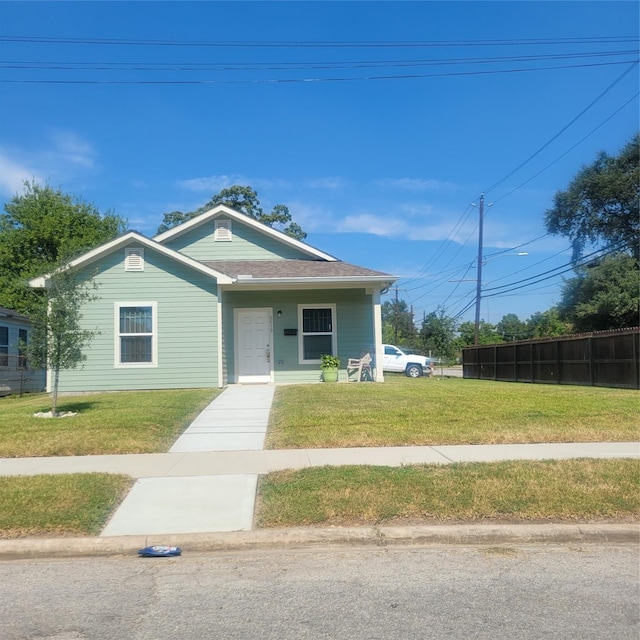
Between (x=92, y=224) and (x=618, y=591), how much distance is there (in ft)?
113

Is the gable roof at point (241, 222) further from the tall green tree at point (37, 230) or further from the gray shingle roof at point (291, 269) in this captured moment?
the tall green tree at point (37, 230)

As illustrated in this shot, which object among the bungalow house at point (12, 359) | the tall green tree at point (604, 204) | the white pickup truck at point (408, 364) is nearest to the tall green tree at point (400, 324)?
the tall green tree at point (604, 204)

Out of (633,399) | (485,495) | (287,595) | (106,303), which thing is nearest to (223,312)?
(106,303)

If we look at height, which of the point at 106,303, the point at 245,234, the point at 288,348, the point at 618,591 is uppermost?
the point at 245,234

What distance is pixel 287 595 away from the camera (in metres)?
4.19

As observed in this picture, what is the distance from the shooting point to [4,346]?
21000 millimetres

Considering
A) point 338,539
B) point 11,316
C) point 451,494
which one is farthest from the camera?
point 11,316

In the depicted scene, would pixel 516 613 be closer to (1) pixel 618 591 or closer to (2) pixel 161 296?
(1) pixel 618 591

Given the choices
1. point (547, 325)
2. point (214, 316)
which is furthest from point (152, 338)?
point (547, 325)

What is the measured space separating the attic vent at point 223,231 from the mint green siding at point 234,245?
10cm

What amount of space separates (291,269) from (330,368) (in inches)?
121

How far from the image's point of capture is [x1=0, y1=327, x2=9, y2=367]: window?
20703 mm

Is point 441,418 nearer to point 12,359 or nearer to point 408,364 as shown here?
point 12,359

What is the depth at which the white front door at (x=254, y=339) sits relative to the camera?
1733 cm
